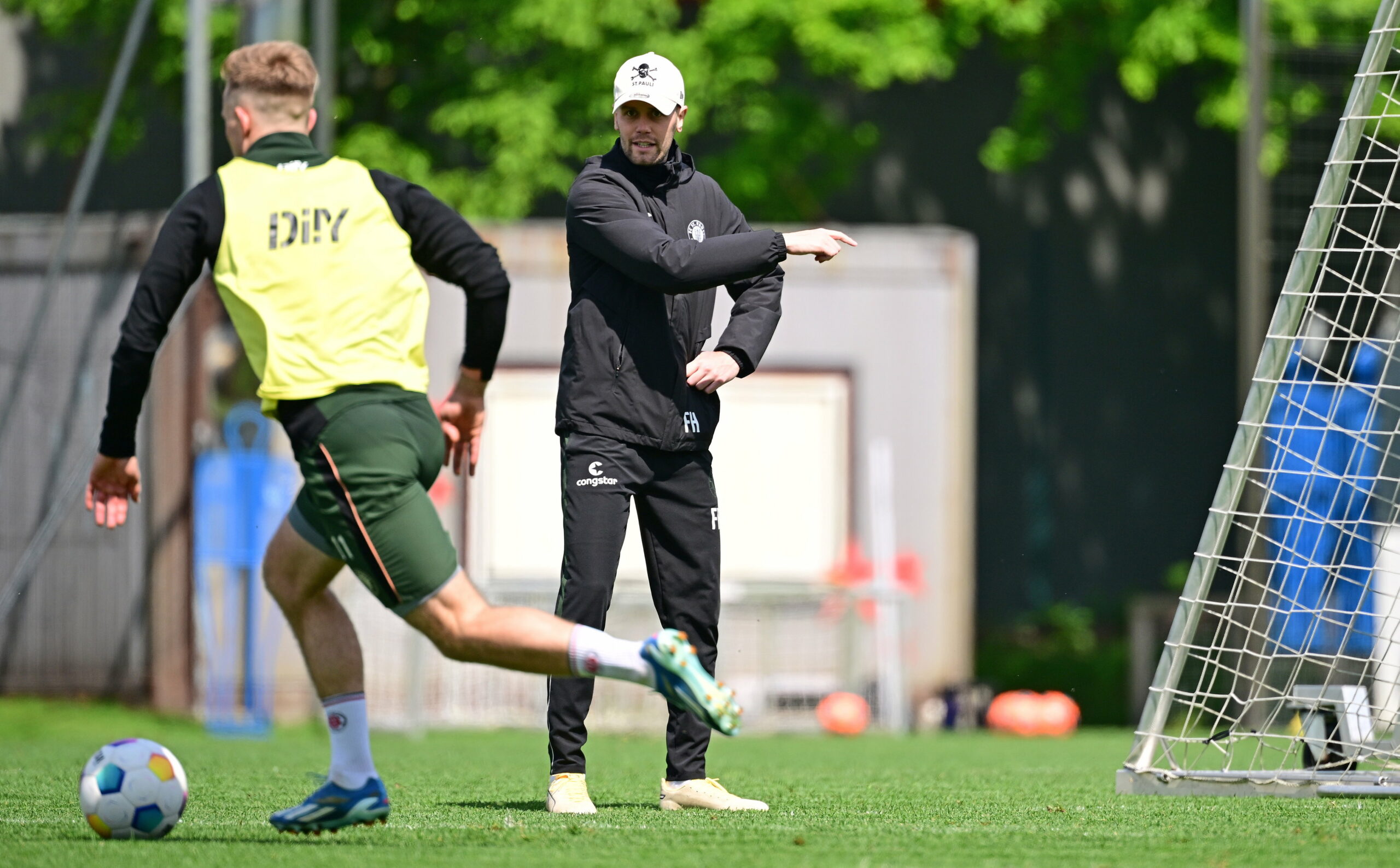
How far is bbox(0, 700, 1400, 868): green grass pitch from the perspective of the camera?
479cm

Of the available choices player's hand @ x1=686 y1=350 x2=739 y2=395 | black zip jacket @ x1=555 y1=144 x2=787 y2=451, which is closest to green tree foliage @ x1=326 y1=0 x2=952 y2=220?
black zip jacket @ x1=555 y1=144 x2=787 y2=451

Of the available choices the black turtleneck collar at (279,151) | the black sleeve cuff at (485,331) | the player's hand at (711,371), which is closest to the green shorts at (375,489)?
the black sleeve cuff at (485,331)

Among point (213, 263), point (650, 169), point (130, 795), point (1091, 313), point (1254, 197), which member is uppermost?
point (1254, 197)

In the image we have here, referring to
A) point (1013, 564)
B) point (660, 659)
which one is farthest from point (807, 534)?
point (660, 659)

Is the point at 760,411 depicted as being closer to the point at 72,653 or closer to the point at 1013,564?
the point at 72,653

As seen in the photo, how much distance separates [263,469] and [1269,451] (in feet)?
22.3

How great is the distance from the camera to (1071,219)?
71.5 feet

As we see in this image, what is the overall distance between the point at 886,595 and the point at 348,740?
928 centimetres

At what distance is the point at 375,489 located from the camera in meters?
4.84

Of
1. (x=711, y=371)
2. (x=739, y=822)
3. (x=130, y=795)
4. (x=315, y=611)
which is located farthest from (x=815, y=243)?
(x=130, y=795)

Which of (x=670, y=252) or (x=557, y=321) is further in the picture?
(x=557, y=321)

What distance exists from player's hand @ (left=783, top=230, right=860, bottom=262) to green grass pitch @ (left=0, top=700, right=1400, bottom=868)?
1665mm

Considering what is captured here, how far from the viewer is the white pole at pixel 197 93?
12883 mm

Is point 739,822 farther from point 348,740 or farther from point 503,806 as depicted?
point 348,740
